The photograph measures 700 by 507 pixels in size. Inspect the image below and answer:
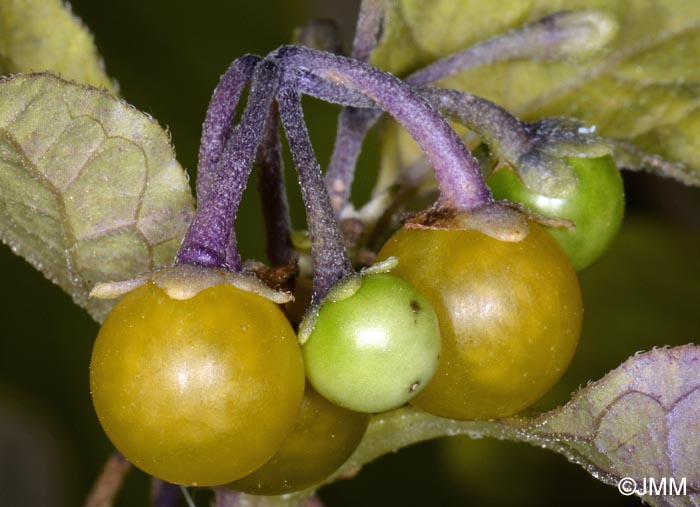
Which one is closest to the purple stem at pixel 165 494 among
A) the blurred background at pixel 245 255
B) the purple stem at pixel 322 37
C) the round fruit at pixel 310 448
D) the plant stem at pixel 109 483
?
the plant stem at pixel 109 483

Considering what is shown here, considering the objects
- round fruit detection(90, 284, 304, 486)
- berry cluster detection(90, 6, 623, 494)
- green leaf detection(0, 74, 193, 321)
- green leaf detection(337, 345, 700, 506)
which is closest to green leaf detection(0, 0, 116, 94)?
green leaf detection(0, 74, 193, 321)

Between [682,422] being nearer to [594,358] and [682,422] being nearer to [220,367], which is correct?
[220,367]

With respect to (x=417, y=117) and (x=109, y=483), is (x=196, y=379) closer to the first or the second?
(x=417, y=117)

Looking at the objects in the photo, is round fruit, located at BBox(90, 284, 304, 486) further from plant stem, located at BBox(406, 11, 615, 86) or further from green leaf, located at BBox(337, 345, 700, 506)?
plant stem, located at BBox(406, 11, 615, 86)

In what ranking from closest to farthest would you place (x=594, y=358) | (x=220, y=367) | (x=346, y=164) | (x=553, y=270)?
(x=220, y=367), (x=553, y=270), (x=346, y=164), (x=594, y=358)

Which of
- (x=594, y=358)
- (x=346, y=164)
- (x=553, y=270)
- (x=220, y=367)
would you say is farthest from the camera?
(x=594, y=358)

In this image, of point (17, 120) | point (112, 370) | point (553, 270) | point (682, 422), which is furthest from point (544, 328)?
point (17, 120)

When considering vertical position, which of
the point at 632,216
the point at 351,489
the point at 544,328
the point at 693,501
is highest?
the point at 544,328
